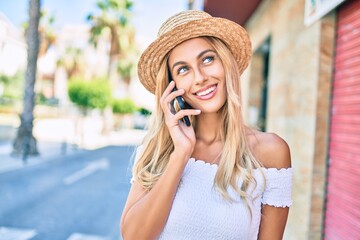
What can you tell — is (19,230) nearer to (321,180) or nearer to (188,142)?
(321,180)

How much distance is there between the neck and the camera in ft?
7.12

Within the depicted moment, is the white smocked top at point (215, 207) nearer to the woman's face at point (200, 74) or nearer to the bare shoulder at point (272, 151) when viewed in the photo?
the bare shoulder at point (272, 151)

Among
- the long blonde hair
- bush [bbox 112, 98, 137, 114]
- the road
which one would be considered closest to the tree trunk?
the road

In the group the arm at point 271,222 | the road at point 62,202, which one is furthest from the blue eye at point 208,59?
the road at point 62,202

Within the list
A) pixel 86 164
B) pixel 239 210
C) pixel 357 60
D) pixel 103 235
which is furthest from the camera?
pixel 86 164

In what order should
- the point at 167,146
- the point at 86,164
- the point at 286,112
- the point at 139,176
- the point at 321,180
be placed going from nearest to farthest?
the point at 139,176
the point at 167,146
the point at 321,180
the point at 286,112
the point at 86,164

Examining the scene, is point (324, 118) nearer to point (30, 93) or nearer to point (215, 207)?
point (215, 207)

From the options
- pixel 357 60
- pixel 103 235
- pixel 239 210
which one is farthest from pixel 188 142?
pixel 103 235

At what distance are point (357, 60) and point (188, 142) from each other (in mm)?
2194

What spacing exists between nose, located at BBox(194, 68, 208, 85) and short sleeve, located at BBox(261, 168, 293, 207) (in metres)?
0.57

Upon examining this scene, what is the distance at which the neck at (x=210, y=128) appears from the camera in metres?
2.17

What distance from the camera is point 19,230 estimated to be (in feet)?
19.4

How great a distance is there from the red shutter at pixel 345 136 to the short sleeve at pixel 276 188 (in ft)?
5.36

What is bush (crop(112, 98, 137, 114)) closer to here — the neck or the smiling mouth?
the neck
